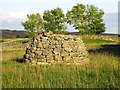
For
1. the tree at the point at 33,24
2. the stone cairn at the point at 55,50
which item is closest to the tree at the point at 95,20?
the tree at the point at 33,24

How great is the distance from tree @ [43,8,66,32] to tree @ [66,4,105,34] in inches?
101

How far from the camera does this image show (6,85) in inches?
461

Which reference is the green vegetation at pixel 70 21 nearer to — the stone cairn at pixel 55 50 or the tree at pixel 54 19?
the tree at pixel 54 19

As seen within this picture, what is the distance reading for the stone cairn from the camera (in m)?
18.0

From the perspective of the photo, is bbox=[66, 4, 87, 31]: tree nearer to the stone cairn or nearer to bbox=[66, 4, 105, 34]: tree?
bbox=[66, 4, 105, 34]: tree

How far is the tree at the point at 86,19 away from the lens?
221ft

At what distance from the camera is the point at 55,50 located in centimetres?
1792

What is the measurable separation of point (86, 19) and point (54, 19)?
7.31 m

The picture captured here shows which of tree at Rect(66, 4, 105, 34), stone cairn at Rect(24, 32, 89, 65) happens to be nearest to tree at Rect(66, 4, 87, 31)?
tree at Rect(66, 4, 105, 34)

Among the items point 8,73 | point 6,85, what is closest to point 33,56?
point 8,73

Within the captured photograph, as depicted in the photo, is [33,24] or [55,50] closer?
[55,50]

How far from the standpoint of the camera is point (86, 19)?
226 feet

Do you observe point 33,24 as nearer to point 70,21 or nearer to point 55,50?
point 70,21

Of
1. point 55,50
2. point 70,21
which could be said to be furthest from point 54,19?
point 55,50
